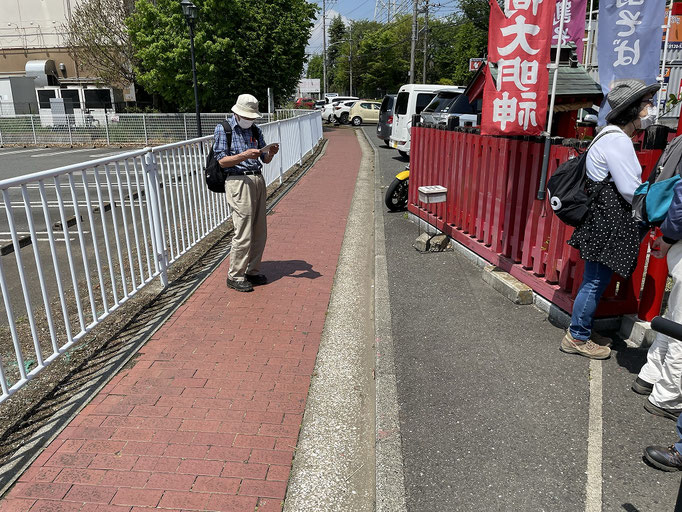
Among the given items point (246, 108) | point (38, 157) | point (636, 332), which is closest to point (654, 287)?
point (636, 332)

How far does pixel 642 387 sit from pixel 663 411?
234 millimetres

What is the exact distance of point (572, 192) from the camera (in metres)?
3.62

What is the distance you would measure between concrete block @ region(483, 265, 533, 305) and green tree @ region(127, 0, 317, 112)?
2049cm

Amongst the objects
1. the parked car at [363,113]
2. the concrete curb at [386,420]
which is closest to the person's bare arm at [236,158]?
the concrete curb at [386,420]

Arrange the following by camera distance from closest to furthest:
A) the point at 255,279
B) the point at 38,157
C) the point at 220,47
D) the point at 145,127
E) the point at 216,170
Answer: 1. the point at 216,170
2. the point at 255,279
3. the point at 38,157
4. the point at 145,127
5. the point at 220,47

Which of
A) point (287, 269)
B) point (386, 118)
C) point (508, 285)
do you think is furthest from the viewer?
point (386, 118)

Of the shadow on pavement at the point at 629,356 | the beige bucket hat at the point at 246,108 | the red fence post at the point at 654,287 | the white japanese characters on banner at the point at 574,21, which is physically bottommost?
the shadow on pavement at the point at 629,356

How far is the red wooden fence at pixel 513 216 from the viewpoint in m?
4.23

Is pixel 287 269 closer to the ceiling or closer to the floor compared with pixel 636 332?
closer to the floor

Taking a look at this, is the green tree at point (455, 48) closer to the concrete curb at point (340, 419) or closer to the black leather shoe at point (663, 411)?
the concrete curb at point (340, 419)

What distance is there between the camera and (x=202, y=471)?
2.76m

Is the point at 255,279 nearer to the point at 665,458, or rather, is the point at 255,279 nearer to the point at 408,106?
the point at 665,458

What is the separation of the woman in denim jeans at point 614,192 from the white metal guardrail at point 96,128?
18.6m

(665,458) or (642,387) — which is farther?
(642,387)
